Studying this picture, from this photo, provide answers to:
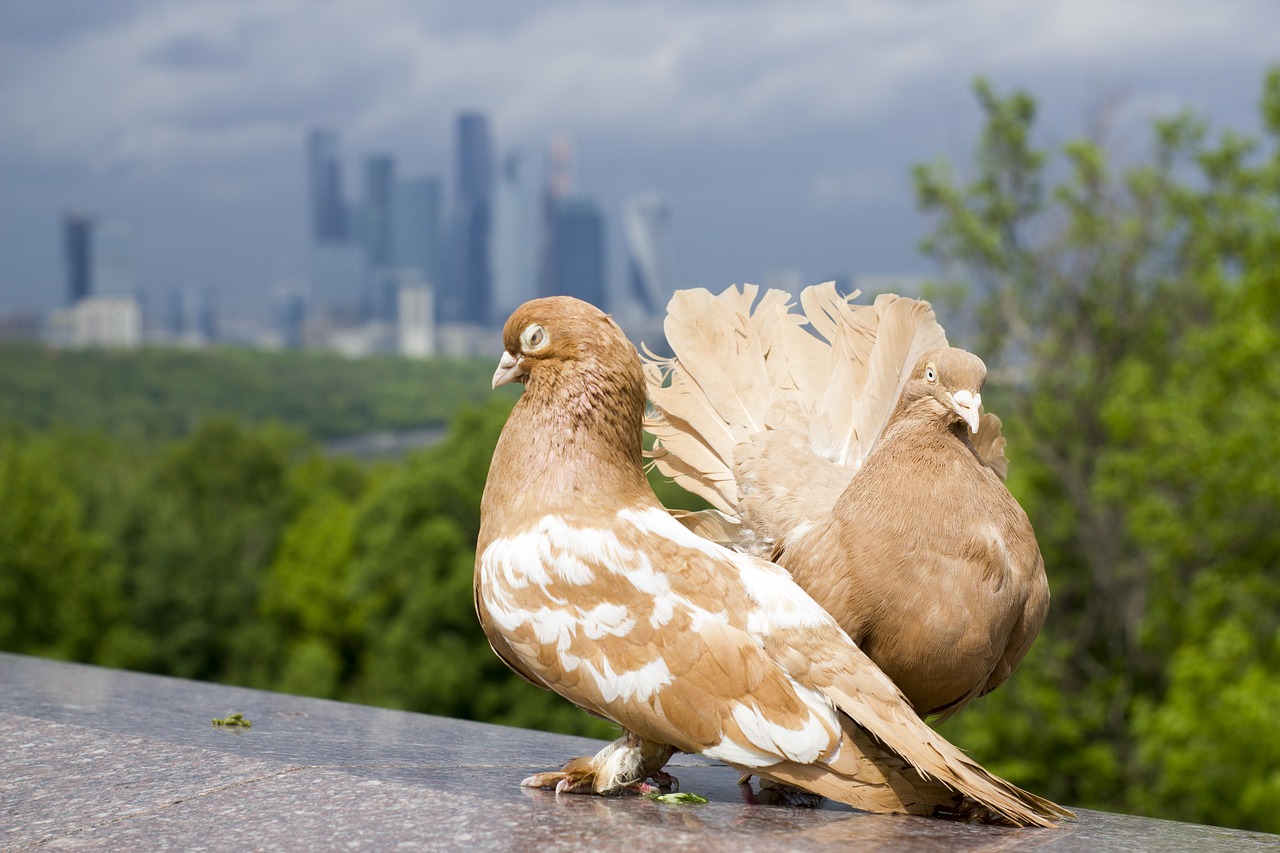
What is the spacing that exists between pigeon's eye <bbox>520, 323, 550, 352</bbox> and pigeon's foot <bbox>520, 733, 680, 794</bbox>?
1.28 meters

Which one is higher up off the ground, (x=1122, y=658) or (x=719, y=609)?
(x=719, y=609)

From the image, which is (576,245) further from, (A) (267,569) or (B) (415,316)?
(A) (267,569)

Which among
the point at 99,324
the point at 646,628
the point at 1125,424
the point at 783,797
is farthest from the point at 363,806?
the point at 99,324

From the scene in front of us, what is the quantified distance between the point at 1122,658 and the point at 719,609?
2337 centimetres

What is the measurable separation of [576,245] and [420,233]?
3337 cm

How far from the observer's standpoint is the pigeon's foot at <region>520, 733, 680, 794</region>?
4121 millimetres

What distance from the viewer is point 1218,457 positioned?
59.0 ft

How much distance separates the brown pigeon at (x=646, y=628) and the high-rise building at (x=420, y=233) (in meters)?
175

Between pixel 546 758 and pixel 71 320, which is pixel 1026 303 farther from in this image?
pixel 71 320

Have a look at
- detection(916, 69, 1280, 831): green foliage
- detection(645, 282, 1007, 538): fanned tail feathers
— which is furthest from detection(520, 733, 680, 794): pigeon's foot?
detection(916, 69, 1280, 831): green foliage

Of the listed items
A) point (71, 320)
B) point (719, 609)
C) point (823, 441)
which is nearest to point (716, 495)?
point (823, 441)

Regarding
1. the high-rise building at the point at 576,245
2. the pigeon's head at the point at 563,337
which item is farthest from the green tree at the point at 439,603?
the high-rise building at the point at 576,245

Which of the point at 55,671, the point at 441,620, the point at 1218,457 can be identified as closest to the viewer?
the point at 55,671

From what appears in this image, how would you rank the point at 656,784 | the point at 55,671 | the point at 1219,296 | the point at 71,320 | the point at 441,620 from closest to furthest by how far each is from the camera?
the point at 656,784 < the point at 55,671 < the point at 1219,296 < the point at 441,620 < the point at 71,320
